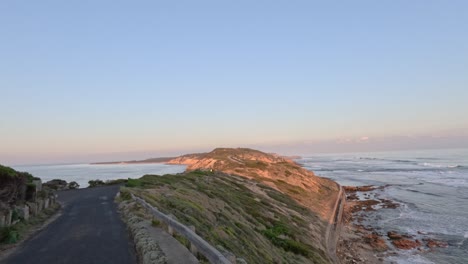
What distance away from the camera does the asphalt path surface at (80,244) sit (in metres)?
11.7

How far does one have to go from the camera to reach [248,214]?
109ft

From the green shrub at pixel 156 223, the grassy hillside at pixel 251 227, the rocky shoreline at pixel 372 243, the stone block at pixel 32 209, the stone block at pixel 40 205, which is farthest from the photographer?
the rocky shoreline at pixel 372 243

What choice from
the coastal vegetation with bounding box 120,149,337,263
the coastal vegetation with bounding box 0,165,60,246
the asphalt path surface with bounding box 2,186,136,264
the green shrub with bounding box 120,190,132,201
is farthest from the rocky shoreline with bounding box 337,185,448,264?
the coastal vegetation with bounding box 0,165,60,246

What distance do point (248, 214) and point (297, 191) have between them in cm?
3319

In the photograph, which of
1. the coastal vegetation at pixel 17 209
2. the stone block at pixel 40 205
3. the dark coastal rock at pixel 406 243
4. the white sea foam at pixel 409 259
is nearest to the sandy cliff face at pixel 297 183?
the dark coastal rock at pixel 406 243

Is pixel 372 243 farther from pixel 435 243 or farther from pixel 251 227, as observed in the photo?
pixel 251 227

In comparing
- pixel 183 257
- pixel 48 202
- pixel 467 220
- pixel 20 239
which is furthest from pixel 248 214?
pixel 467 220

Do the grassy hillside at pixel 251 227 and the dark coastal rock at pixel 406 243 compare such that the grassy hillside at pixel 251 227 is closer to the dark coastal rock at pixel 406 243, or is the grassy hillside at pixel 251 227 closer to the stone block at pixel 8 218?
the dark coastal rock at pixel 406 243

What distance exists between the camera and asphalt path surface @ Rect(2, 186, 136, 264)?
11688 mm

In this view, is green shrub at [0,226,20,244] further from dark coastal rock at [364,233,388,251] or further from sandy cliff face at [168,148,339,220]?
sandy cliff face at [168,148,339,220]

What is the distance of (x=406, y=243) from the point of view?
33.8m

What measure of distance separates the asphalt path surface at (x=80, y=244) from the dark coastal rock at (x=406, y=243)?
2641 cm

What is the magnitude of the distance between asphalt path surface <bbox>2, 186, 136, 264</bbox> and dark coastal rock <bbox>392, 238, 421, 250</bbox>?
26410mm

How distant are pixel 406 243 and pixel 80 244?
30439 mm
